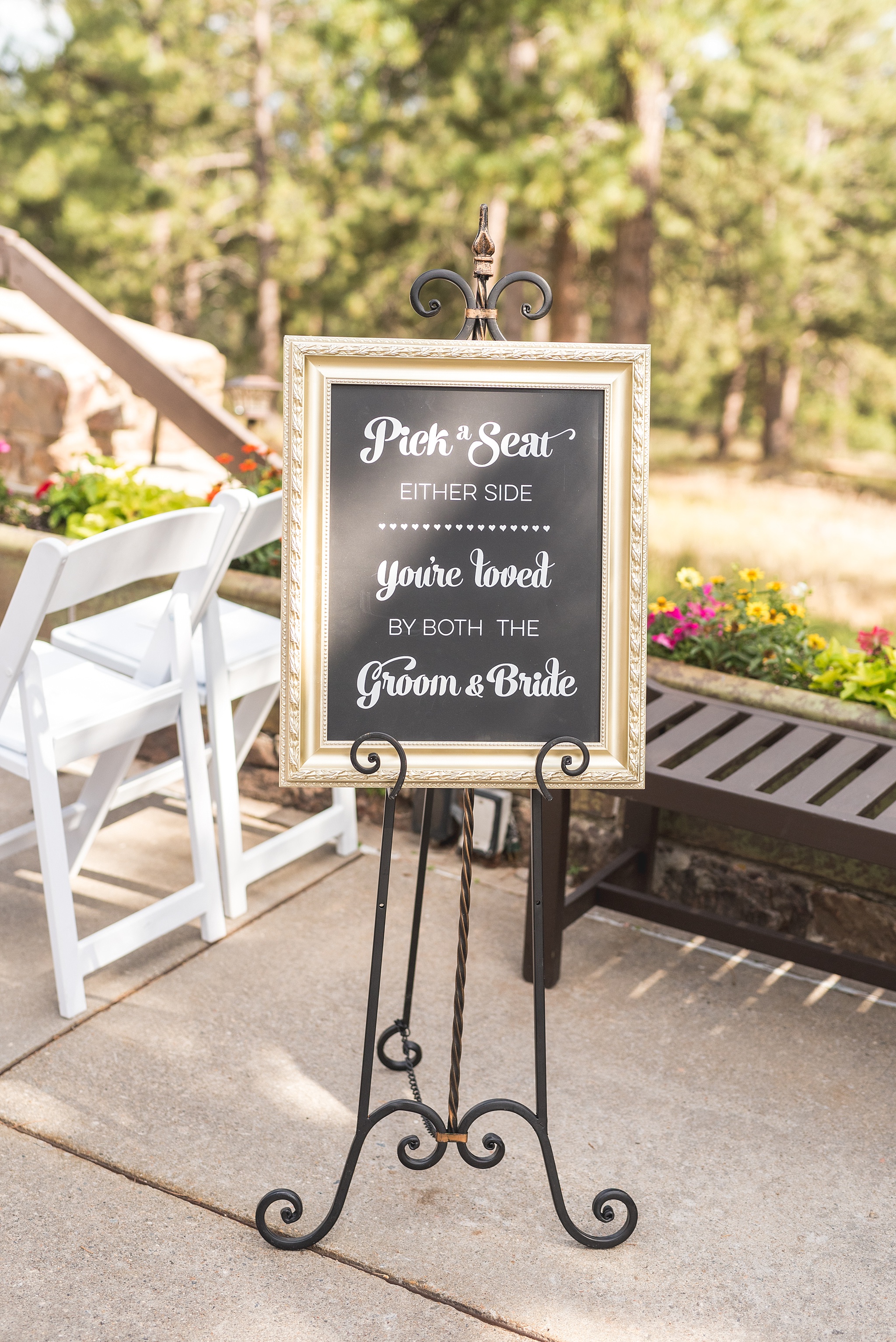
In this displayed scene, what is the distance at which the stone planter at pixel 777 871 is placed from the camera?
3105mm

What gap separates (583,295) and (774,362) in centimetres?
640

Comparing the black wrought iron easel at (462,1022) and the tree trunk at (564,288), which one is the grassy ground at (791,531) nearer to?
the tree trunk at (564,288)

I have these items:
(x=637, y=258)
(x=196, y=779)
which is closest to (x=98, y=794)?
(x=196, y=779)

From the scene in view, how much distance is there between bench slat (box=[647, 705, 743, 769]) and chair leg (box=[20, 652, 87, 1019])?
54.2 inches

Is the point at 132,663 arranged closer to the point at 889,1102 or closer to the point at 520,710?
the point at 520,710

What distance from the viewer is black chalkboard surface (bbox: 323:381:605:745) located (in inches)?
79.0

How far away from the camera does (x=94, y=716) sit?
274 cm

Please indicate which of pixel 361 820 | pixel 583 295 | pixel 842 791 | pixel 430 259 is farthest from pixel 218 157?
pixel 842 791

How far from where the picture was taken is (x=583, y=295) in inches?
570

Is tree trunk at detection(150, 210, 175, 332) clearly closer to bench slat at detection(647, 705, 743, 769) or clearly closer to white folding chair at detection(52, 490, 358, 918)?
white folding chair at detection(52, 490, 358, 918)

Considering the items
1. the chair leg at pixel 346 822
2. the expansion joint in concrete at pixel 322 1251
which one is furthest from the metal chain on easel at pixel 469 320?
the chair leg at pixel 346 822

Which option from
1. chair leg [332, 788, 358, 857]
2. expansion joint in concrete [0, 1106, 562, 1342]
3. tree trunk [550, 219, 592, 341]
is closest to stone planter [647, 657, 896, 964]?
chair leg [332, 788, 358, 857]

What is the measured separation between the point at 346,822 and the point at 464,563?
167 cm

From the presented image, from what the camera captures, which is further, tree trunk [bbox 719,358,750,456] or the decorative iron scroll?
tree trunk [bbox 719,358,750,456]
